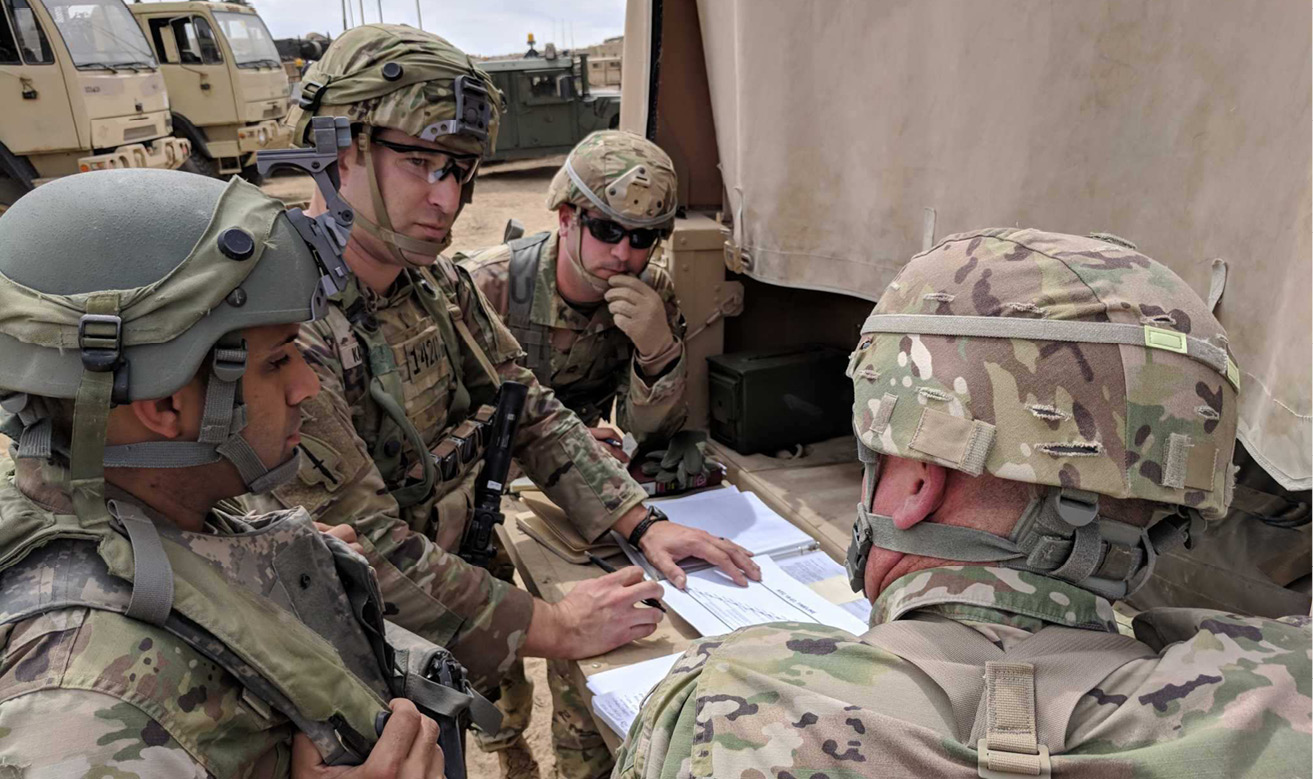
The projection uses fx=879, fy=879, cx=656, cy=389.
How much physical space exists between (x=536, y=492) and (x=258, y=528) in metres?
1.39

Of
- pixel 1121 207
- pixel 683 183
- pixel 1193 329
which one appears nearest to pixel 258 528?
pixel 1193 329

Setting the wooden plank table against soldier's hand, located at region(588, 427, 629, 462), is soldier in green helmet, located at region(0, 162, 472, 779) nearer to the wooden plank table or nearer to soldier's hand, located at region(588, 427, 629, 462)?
the wooden plank table

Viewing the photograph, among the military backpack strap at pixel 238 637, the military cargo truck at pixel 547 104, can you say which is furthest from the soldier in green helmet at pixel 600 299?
the military cargo truck at pixel 547 104

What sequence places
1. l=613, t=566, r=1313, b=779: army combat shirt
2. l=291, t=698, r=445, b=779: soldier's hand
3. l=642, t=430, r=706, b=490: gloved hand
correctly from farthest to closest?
1. l=642, t=430, r=706, b=490: gloved hand
2. l=291, t=698, r=445, b=779: soldier's hand
3. l=613, t=566, r=1313, b=779: army combat shirt

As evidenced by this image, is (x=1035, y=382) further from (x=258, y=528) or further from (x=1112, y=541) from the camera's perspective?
(x=258, y=528)

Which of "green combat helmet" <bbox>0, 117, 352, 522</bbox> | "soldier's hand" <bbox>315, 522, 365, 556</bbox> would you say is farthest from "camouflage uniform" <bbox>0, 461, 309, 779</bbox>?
"soldier's hand" <bbox>315, 522, 365, 556</bbox>

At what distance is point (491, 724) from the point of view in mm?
1564

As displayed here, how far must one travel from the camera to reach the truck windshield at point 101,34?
9.28m

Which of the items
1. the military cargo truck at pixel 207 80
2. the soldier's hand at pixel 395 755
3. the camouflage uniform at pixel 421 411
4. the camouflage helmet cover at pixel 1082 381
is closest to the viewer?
Result: the camouflage helmet cover at pixel 1082 381

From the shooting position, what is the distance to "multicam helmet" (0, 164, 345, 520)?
103 centimetres

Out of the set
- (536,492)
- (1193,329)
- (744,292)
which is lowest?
(536,492)

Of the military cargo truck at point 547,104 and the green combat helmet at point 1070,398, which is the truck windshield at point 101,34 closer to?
the military cargo truck at point 547,104

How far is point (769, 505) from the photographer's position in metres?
2.68

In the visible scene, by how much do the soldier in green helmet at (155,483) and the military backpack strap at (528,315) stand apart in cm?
201
